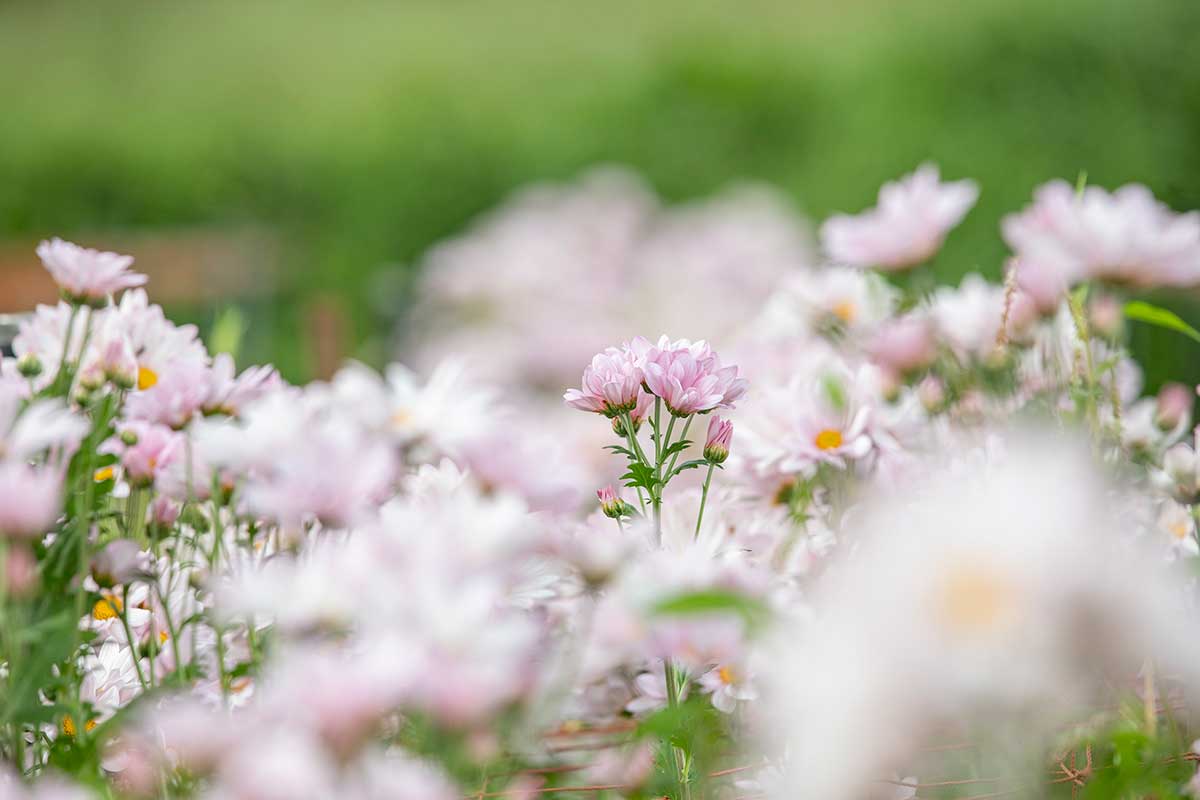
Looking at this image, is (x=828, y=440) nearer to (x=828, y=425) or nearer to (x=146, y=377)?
(x=828, y=425)

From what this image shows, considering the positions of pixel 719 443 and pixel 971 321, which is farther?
pixel 971 321

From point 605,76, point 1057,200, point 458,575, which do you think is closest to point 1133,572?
point 458,575

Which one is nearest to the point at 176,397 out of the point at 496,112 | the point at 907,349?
the point at 907,349

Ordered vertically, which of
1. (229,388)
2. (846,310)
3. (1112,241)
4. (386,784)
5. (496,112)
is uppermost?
(496,112)

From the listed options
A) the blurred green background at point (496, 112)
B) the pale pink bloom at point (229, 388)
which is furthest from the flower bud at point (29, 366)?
the blurred green background at point (496, 112)

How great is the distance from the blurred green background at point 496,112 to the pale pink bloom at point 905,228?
1992 mm

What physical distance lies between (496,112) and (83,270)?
4174 mm

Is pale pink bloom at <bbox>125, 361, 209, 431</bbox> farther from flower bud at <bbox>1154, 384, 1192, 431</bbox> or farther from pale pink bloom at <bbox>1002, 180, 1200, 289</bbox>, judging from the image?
flower bud at <bbox>1154, 384, 1192, 431</bbox>

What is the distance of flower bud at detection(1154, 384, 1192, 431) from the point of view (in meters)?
0.83

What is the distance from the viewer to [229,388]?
604 mm

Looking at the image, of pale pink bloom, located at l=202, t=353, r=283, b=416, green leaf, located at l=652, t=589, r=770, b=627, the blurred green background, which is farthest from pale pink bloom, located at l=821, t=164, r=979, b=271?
the blurred green background

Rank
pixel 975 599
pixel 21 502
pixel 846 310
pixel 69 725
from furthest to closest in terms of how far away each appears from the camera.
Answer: pixel 846 310
pixel 69 725
pixel 21 502
pixel 975 599

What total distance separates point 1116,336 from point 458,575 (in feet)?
1.83

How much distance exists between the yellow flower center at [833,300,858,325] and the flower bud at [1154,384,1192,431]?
265 mm
